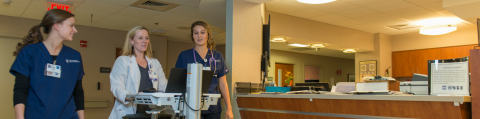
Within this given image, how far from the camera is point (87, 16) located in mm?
6480

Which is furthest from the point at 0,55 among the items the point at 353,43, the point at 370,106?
the point at 353,43

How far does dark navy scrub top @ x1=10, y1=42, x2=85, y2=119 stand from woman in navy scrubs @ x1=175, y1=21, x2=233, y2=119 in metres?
0.92

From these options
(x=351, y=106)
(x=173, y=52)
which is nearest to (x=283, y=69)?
(x=173, y=52)

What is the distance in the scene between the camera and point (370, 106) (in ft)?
7.58

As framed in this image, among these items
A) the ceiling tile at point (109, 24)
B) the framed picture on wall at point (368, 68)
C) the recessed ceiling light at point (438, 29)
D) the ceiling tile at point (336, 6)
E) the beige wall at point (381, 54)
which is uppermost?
the ceiling tile at point (336, 6)

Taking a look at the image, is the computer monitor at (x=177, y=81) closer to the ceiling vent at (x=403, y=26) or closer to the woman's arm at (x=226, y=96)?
the woman's arm at (x=226, y=96)

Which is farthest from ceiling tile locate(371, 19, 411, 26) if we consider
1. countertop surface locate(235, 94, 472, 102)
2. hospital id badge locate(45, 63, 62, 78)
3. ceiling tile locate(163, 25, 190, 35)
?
hospital id badge locate(45, 63, 62, 78)

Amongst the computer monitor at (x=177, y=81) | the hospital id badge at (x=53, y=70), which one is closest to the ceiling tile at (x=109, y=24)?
the hospital id badge at (x=53, y=70)

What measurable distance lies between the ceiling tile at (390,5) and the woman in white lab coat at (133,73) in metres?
4.54

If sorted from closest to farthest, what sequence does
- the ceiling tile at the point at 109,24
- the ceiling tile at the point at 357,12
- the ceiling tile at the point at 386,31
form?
1. the ceiling tile at the point at 357,12
2. the ceiling tile at the point at 109,24
3. the ceiling tile at the point at 386,31

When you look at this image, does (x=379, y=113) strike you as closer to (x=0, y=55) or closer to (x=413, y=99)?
(x=413, y=99)

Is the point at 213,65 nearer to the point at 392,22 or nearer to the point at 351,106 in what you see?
the point at 351,106

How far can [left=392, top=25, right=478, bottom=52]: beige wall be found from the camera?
739cm

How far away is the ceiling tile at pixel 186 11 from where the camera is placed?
582 cm
